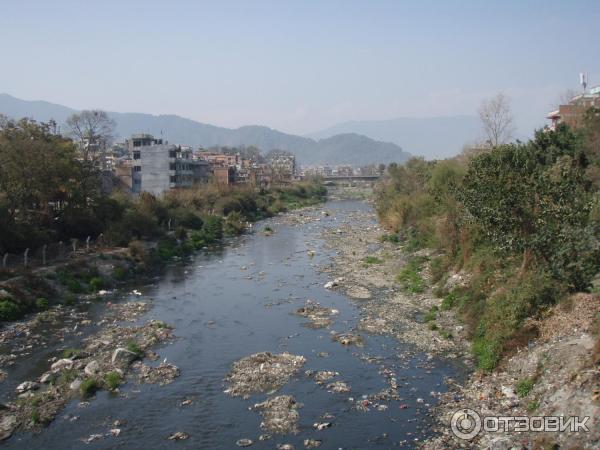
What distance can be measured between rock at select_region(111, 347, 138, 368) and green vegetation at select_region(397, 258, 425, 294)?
45.2 feet

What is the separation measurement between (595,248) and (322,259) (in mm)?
23445

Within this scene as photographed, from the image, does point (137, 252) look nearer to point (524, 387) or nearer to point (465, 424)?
point (465, 424)

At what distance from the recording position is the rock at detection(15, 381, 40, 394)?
52.7ft

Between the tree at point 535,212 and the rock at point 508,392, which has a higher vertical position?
the tree at point 535,212

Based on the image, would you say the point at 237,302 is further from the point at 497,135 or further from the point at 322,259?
the point at 497,135

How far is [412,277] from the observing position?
29.8 metres

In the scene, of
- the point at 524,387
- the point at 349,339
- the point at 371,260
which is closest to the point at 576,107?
the point at 371,260

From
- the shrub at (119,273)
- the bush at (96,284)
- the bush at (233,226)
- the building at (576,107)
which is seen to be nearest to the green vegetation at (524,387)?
the bush at (96,284)

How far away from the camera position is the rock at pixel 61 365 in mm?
17672

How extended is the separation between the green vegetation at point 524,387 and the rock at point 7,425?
1252 cm

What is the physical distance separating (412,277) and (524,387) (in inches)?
615

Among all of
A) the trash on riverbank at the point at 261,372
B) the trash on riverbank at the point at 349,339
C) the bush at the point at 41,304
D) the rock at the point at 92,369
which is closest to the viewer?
the trash on riverbank at the point at 261,372

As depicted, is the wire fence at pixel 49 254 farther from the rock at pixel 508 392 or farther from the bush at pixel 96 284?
→ the rock at pixel 508 392

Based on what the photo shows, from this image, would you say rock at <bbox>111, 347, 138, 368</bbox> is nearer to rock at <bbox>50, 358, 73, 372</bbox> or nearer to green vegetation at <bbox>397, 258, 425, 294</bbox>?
rock at <bbox>50, 358, 73, 372</bbox>
